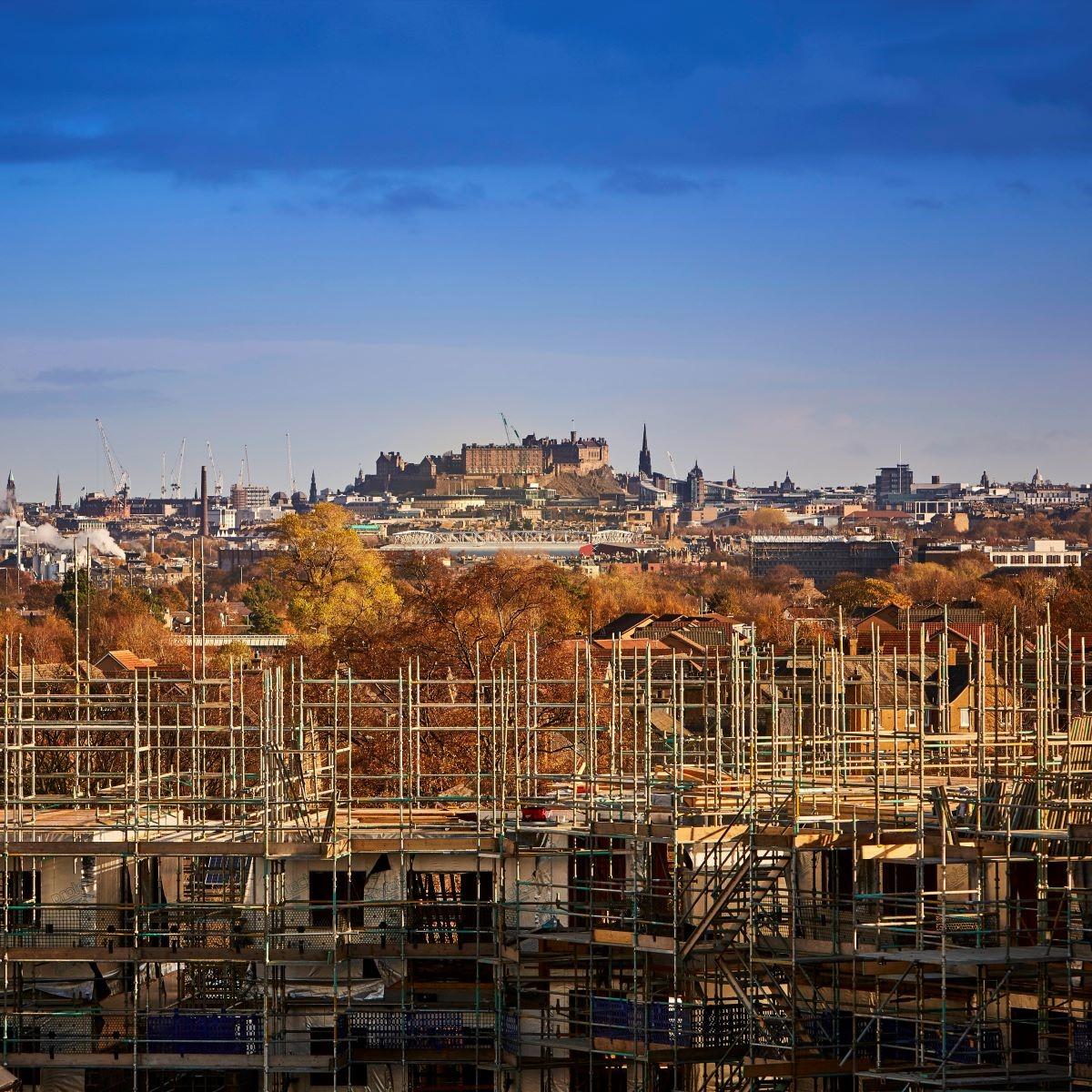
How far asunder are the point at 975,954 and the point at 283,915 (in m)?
6.29

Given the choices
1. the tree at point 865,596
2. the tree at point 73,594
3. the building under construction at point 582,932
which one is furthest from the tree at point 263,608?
the building under construction at point 582,932

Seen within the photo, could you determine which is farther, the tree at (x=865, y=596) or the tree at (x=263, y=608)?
the tree at (x=865, y=596)

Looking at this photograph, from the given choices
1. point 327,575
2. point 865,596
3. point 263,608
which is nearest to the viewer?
point 327,575

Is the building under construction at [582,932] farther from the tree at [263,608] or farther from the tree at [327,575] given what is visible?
the tree at [263,608]

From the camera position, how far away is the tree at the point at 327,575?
60062 millimetres

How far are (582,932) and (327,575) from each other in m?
45.4

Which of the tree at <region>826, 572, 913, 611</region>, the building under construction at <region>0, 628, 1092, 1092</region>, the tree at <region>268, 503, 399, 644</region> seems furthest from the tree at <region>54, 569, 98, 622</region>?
the building under construction at <region>0, 628, 1092, 1092</region>

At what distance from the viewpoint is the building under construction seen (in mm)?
17500

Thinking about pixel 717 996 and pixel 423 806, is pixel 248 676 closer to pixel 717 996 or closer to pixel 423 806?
pixel 423 806

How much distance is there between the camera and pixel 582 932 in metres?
18.7

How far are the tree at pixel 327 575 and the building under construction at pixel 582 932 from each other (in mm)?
38370

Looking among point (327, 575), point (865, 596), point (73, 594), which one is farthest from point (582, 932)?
point (865, 596)

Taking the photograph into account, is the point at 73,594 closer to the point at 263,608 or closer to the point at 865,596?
the point at 263,608

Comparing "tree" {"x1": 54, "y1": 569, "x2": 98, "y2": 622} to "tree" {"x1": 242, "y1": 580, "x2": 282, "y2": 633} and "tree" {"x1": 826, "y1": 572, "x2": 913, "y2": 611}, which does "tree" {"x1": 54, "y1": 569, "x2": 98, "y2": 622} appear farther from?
"tree" {"x1": 826, "y1": 572, "x2": 913, "y2": 611}
